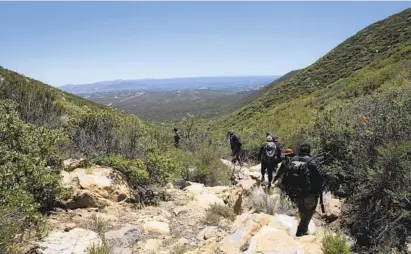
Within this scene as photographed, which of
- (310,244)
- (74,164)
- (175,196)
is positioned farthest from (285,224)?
(74,164)

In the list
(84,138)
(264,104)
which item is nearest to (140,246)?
(84,138)

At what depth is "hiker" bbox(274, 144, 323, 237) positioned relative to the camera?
219 inches

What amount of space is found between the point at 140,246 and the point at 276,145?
5478mm

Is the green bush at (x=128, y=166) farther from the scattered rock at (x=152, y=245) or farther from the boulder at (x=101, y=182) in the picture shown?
the scattered rock at (x=152, y=245)

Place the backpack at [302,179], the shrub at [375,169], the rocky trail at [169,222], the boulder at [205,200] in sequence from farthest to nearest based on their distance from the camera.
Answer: the boulder at [205,200]
the shrub at [375,169]
the backpack at [302,179]
the rocky trail at [169,222]

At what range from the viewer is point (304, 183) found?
218 inches

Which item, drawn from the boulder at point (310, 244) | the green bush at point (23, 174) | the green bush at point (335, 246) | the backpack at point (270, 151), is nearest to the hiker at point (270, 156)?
the backpack at point (270, 151)

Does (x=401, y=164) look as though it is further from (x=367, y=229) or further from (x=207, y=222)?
(x=207, y=222)

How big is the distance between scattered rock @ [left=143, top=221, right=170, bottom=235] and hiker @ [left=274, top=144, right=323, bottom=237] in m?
→ 2.23

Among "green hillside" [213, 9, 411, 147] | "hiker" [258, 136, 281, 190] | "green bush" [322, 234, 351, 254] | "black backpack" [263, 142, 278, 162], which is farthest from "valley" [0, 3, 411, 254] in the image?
"green hillside" [213, 9, 411, 147]

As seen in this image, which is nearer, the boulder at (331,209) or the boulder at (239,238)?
the boulder at (239,238)

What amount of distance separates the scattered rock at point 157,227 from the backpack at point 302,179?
7.52 feet

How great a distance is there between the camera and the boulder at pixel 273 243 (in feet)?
15.8

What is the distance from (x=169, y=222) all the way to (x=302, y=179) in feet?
8.99
